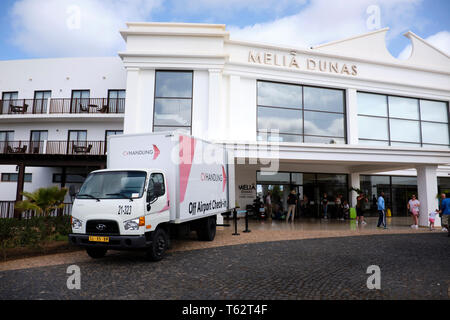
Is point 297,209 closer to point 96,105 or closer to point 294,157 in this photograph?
point 294,157

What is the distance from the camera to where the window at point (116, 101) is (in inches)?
777

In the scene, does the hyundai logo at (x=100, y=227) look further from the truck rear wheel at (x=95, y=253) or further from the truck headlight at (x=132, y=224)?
the truck rear wheel at (x=95, y=253)

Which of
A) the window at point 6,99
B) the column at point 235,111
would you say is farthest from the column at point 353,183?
the window at point 6,99

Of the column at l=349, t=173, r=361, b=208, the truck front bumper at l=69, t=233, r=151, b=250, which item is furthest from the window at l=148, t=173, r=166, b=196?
the column at l=349, t=173, r=361, b=208

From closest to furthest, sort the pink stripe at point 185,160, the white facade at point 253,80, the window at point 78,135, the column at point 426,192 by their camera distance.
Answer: the pink stripe at point 185,160 < the white facade at point 253,80 < the column at point 426,192 < the window at point 78,135

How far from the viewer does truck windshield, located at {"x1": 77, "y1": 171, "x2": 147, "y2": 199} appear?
656 cm

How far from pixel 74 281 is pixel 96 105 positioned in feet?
53.9

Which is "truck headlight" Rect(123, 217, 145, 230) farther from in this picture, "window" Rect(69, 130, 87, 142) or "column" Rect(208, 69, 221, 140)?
"window" Rect(69, 130, 87, 142)

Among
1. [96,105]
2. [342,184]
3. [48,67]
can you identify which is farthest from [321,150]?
[48,67]

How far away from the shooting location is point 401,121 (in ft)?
63.1

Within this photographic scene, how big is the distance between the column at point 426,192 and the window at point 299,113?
450 cm

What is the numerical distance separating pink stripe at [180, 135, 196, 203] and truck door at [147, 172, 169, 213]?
480 millimetres

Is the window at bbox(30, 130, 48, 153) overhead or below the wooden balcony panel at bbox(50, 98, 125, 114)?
below

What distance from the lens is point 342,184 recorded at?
20.9 metres
